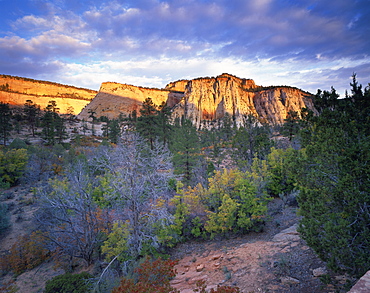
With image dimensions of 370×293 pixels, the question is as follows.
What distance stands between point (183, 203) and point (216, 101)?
90779 mm

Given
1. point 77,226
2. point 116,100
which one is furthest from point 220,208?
point 116,100

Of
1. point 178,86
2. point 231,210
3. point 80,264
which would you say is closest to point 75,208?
point 80,264

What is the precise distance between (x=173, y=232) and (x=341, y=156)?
10364 mm

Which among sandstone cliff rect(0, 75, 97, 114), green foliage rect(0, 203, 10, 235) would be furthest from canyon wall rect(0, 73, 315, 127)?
green foliage rect(0, 203, 10, 235)

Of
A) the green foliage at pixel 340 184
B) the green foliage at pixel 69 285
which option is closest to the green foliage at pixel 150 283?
the green foliage at pixel 69 285

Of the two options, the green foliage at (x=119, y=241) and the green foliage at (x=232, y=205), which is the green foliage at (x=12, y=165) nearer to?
the green foliage at (x=119, y=241)

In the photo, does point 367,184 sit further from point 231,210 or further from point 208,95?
point 208,95

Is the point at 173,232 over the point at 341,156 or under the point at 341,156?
under

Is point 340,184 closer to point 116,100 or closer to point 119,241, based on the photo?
point 119,241

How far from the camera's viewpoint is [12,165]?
25.8m

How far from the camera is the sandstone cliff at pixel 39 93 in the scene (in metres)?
108

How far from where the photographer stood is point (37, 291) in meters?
11.3

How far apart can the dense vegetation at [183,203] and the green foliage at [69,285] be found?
0.66 ft

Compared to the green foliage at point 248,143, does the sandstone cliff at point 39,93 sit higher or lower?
higher
